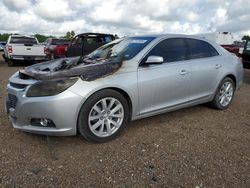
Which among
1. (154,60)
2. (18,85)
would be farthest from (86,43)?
(18,85)

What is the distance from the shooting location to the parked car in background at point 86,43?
10.4 meters

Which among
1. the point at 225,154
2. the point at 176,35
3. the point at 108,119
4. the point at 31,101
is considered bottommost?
the point at 225,154

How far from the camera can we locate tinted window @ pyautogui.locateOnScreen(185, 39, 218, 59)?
4.85m

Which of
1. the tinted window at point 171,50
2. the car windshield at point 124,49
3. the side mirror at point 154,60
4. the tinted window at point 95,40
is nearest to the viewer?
the side mirror at point 154,60

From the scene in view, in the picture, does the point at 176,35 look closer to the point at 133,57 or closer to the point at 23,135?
the point at 133,57

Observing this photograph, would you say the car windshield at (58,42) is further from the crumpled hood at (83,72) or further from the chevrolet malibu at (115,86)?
the crumpled hood at (83,72)

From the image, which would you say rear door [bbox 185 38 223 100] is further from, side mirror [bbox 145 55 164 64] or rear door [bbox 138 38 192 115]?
side mirror [bbox 145 55 164 64]

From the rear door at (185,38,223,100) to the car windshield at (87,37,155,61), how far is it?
36.0 inches

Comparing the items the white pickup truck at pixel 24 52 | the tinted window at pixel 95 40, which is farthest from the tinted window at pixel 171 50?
the white pickup truck at pixel 24 52

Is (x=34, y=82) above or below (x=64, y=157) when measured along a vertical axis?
above

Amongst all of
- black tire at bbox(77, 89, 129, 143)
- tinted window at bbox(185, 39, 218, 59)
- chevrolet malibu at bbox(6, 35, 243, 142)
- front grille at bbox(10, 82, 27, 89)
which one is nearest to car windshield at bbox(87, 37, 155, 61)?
chevrolet malibu at bbox(6, 35, 243, 142)

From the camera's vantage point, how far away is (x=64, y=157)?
3.38 meters

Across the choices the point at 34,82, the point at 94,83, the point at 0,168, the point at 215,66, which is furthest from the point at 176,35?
the point at 0,168

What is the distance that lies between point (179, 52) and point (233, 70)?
4.93 ft
